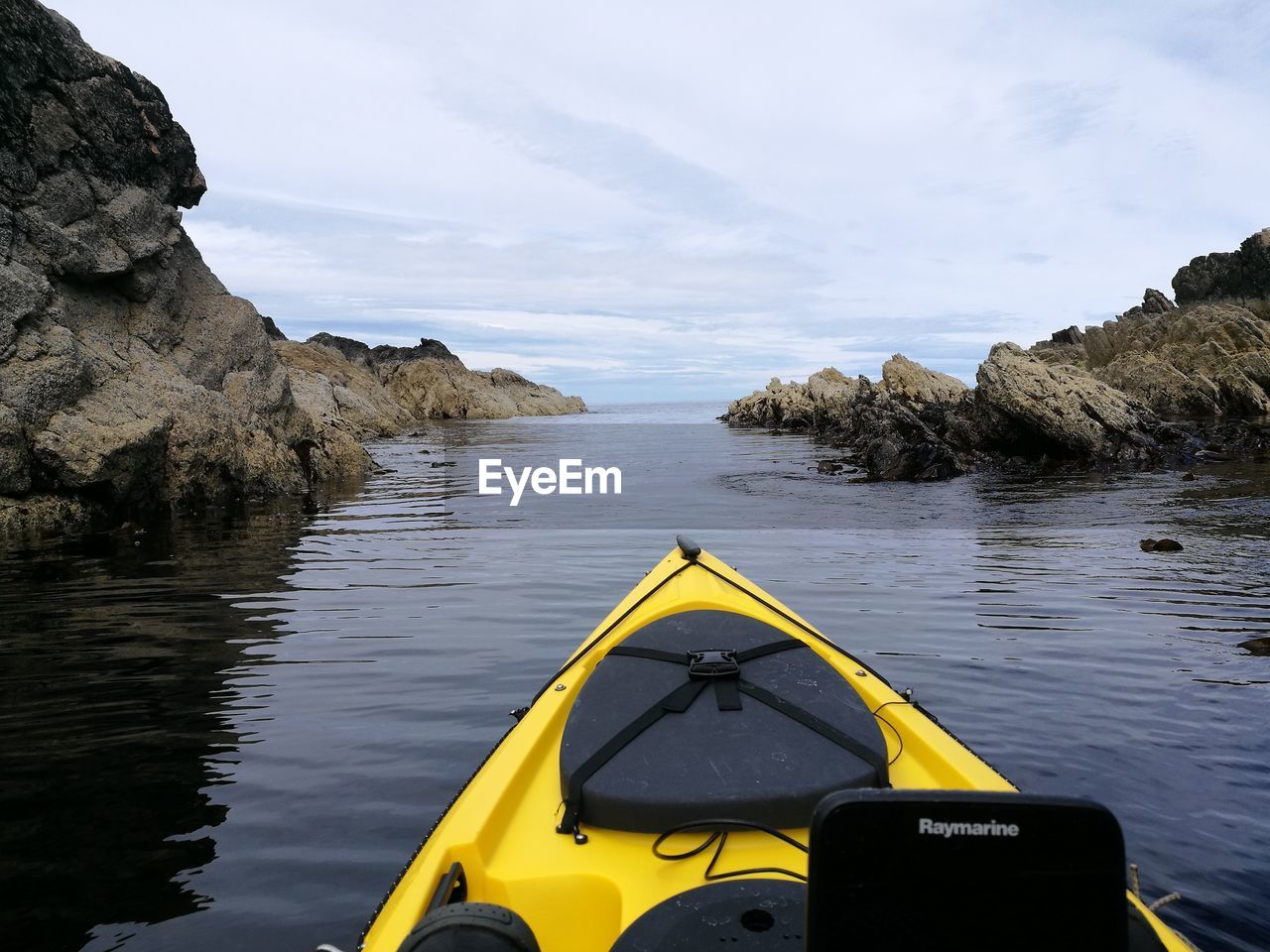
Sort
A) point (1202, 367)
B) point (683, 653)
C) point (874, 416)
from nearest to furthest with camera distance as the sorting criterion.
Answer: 1. point (683, 653)
2. point (874, 416)
3. point (1202, 367)

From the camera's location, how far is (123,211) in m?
16.8

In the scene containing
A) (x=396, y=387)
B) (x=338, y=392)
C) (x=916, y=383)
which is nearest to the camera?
(x=338, y=392)

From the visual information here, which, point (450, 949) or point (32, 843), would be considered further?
point (32, 843)

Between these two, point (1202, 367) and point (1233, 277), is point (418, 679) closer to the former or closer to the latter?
point (1202, 367)

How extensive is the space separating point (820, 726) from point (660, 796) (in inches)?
29.9

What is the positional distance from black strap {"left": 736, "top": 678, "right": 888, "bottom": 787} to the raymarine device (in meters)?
1.45

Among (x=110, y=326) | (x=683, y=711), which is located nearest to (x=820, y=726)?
(x=683, y=711)

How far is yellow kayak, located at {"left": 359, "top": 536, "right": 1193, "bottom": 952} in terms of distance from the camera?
→ 2.54 metres

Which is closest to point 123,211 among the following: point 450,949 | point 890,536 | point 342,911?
point 890,536

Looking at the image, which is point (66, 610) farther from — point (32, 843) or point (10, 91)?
point (10, 91)

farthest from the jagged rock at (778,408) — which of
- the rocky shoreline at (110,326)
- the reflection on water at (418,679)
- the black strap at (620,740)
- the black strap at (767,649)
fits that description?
the black strap at (620,740)

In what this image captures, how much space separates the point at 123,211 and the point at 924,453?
19720mm

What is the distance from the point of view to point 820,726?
3.35 m

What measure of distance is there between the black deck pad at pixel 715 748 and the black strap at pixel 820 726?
0.05 feet
